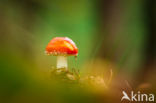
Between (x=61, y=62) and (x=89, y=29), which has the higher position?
(x=89, y=29)

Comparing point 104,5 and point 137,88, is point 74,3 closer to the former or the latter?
point 104,5

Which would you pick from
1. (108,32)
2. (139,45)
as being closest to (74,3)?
(108,32)

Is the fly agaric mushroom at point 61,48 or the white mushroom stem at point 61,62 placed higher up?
the fly agaric mushroom at point 61,48

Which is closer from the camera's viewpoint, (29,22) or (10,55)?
(10,55)

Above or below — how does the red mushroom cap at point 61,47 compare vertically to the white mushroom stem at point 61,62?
above
